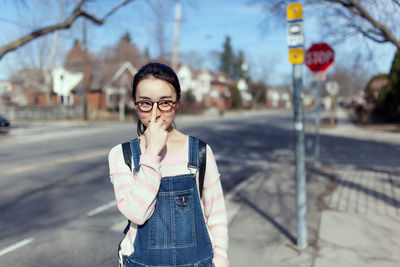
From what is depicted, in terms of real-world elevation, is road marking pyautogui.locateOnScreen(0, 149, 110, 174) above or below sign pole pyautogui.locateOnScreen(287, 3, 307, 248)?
below

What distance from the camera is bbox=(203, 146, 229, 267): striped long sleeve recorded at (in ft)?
6.06

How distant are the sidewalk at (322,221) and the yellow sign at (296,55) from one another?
231cm

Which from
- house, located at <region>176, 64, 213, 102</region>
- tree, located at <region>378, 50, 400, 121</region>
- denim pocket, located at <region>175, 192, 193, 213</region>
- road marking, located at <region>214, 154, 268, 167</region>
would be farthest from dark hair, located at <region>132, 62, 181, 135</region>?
house, located at <region>176, 64, 213, 102</region>

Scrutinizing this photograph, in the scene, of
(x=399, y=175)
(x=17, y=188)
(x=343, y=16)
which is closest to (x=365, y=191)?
(x=399, y=175)

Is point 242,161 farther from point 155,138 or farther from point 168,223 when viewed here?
point 155,138

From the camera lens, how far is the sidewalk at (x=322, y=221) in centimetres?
416

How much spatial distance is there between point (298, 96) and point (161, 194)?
3.26 m

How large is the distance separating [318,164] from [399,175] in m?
2.03

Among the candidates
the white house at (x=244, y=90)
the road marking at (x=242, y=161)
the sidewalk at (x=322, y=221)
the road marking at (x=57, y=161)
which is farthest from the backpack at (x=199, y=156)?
the white house at (x=244, y=90)

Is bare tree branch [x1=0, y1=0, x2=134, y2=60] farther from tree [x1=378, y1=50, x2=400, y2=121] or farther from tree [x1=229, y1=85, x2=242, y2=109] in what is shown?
tree [x1=229, y1=85, x2=242, y2=109]

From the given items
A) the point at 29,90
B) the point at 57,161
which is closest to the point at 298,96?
the point at 57,161

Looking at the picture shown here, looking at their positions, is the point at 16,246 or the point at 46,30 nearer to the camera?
the point at 16,246

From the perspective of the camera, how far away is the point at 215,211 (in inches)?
75.2

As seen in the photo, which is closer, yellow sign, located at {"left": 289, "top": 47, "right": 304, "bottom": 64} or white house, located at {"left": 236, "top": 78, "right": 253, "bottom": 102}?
yellow sign, located at {"left": 289, "top": 47, "right": 304, "bottom": 64}
